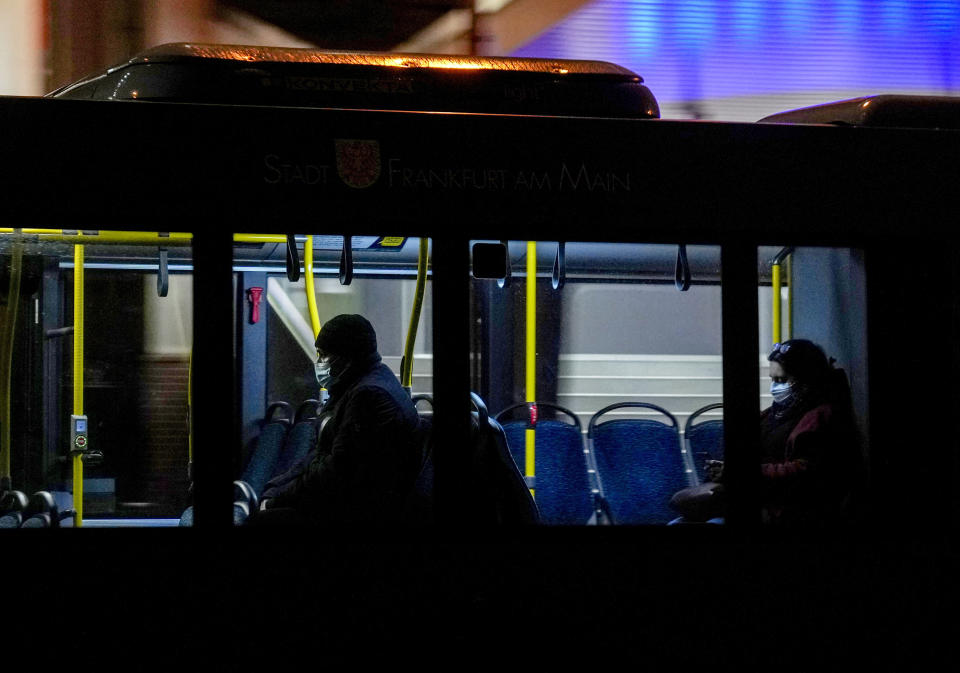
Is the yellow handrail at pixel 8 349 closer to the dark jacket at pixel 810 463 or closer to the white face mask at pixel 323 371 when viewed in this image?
the white face mask at pixel 323 371

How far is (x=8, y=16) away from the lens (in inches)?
179

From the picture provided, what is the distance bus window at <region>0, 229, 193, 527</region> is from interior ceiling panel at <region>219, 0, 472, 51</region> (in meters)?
2.17

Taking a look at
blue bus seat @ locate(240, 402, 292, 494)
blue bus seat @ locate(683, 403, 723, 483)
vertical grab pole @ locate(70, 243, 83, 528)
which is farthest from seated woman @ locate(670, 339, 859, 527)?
vertical grab pole @ locate(70, 243, 83, 528)

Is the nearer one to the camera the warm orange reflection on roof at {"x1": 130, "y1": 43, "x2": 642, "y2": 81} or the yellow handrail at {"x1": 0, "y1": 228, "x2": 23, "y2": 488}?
the yellow handrail at {"x1": 0, "y1": 228, "x2": 23, "y2": 488}

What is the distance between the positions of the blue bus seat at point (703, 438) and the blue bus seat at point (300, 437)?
1.09m

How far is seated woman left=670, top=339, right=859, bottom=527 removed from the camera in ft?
9.92

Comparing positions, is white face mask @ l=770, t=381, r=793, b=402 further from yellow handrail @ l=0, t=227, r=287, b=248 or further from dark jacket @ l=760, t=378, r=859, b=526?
yellow handrail @ l=0, t=227, r=287, b=248

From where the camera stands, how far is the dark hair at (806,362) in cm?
305

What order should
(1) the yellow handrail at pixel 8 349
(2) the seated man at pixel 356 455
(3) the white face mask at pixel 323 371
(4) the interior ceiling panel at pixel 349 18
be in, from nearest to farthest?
(1) the yellow handrail at pixel 8 349 → (2) the seated man at pixel 356 455 → (3) the white face mask at pixel 323 371 → (4) the interior ceiling panel at pixel 349 18

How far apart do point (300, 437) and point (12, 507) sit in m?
0.83

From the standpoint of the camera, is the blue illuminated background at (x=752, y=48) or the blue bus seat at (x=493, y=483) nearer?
the blue bus seat at (x=493, y=483)

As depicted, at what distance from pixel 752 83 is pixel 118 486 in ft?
11.3

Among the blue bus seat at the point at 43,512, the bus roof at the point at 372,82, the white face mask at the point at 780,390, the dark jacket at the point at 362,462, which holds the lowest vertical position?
the blue bus seat at the point at 43,512

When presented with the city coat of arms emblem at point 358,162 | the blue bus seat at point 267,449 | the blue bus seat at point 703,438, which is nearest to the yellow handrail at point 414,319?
the city coat of arms emblem at point 358,162
